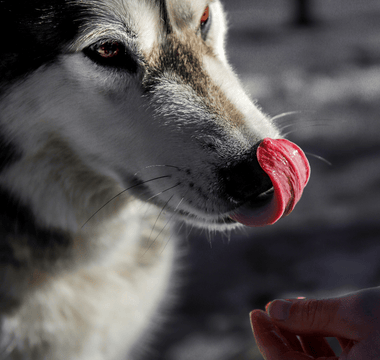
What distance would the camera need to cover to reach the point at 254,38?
12.6ft

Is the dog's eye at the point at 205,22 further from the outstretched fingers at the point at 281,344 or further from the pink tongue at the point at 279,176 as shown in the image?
the outstretched fingers at the point at 281,344

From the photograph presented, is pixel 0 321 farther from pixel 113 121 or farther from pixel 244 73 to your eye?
pixel 244 73

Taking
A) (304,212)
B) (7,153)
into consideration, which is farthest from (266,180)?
(304,212)

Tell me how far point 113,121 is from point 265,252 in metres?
1.35

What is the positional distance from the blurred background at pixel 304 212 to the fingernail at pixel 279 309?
59cm

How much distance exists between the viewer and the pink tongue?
877 millimetres

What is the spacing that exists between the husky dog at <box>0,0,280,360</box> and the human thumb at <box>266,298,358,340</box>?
25cm

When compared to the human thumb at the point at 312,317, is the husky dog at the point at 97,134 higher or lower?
higher

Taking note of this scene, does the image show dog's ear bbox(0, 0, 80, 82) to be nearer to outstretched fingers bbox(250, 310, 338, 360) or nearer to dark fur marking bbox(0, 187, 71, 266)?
dark fur marking bbox(0, 187, 71, 266)

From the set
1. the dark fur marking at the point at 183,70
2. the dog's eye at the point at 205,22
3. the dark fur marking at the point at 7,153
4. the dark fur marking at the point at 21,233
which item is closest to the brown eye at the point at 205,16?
the dog's eye at the point at 205,22

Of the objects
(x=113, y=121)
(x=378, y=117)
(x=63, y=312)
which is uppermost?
(x=113, y=121)

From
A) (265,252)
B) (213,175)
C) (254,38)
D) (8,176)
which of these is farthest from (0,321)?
(254,38)

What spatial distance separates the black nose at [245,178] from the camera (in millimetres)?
896

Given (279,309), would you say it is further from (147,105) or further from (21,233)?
(21,233)
